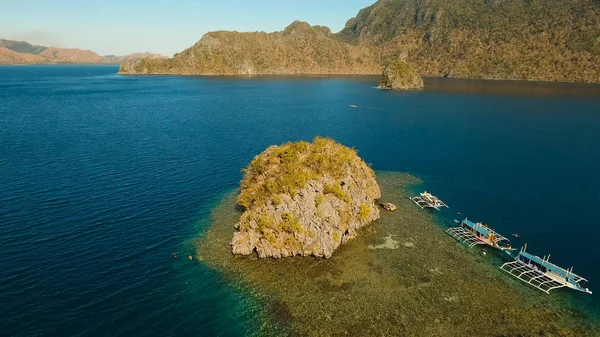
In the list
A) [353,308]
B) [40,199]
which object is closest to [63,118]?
[40,199]

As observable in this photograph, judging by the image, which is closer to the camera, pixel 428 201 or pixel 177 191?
pixel 428 201

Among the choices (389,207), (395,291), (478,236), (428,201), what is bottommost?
(395,291)

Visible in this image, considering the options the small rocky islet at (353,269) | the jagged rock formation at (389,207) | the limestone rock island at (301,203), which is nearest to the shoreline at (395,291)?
the small rocky islet at (353,269)

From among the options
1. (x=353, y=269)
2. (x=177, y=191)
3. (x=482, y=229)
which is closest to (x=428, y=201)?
(x=482, y=229)

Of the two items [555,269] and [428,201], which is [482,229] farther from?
[428,201]

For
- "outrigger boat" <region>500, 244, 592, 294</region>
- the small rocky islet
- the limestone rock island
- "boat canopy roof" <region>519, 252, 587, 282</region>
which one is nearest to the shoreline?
the small rocky islet

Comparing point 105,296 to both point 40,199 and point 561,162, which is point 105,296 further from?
point 561,162
